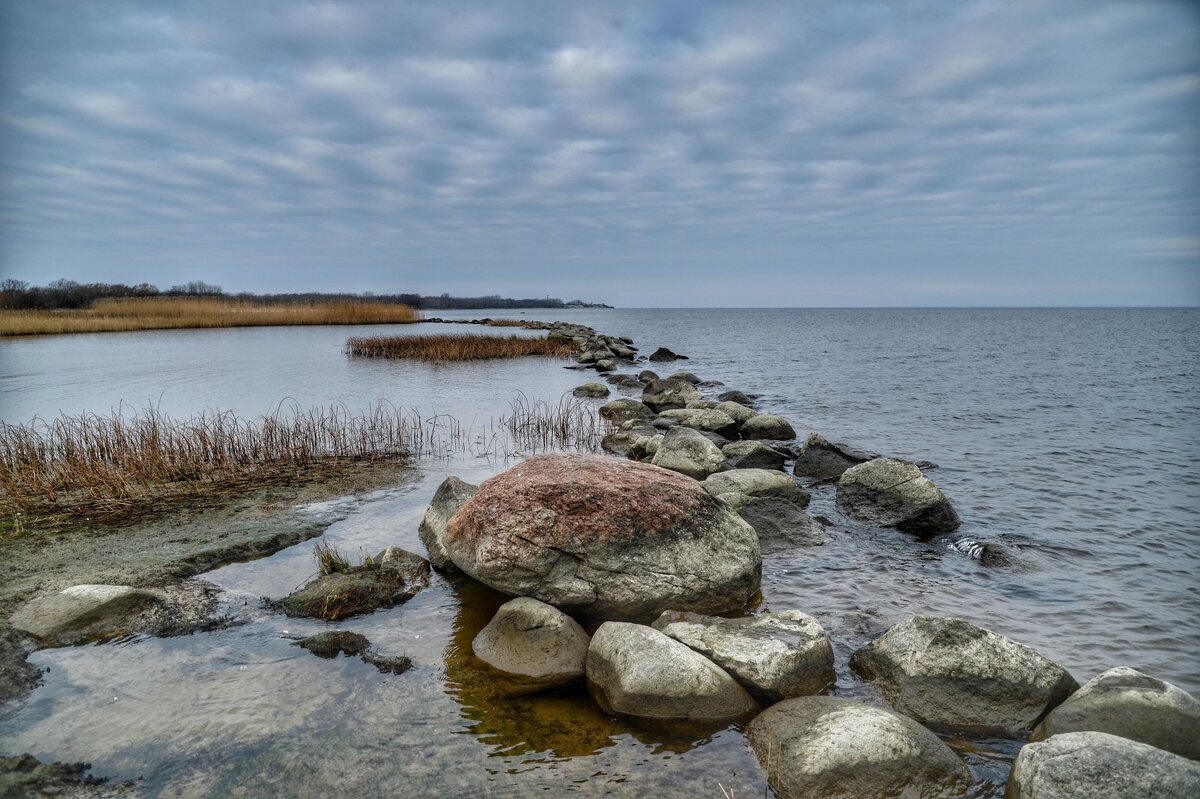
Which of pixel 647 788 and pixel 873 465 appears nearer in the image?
pixel 647 788

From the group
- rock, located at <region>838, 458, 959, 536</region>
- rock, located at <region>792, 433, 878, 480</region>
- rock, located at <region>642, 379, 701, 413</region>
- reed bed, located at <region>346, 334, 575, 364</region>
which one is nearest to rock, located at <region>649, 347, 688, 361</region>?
Result: reed bed, located at <region>346, 334, 575, 364</region>

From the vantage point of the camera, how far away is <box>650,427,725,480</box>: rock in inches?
508

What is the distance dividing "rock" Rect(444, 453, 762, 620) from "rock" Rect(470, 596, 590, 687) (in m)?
0.49

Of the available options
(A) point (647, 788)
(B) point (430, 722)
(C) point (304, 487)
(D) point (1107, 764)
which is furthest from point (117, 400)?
(D) point (1107, 764)

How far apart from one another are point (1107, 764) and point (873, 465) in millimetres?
7825

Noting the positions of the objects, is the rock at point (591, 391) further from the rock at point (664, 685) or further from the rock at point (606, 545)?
the rock at point (664, 685)

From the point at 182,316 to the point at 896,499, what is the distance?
70116 mm

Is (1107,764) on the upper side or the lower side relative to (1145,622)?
upper

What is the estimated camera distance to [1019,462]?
607 inches

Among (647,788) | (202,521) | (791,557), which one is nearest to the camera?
(647,788)

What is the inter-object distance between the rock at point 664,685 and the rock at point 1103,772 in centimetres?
206

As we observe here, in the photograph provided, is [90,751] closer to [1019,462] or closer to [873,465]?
[873,465]

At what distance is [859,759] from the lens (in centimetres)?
455

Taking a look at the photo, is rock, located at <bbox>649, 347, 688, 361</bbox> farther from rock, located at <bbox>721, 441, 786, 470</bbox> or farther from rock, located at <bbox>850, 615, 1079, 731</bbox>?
rock, located at <bbox>850, 615, 1079, 731</bbox>
